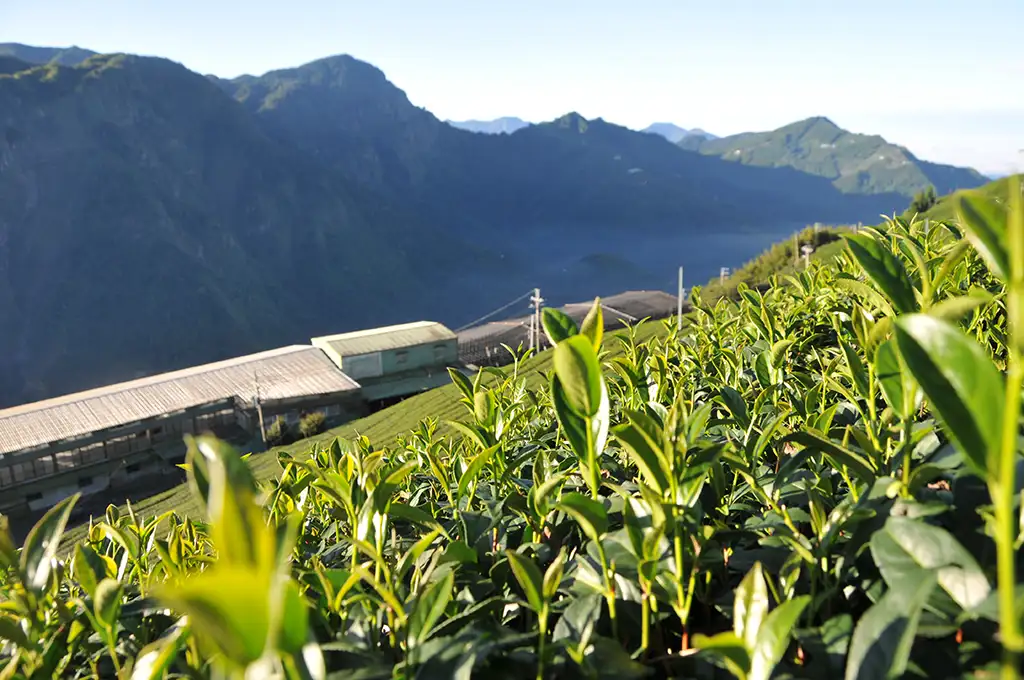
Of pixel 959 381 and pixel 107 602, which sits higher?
pixel 959 381

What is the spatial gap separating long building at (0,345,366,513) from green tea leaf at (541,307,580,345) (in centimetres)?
1980

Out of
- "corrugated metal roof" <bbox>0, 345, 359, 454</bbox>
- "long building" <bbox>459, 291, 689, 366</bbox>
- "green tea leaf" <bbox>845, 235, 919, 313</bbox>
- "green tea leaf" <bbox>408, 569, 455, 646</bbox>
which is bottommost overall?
"corrugated metal roof" <bbox>0, 345, 359, 454</bbox>

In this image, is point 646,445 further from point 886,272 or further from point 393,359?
point 393,359

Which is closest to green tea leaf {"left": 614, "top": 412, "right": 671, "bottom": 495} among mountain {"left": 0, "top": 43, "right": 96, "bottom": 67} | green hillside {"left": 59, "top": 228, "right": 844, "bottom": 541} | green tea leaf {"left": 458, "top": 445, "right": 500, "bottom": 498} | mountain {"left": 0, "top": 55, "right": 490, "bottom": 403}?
green tea leaf {"left": 458, "top": 445, "right": 500, "bottom": 498}

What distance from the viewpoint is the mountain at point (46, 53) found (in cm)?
12238

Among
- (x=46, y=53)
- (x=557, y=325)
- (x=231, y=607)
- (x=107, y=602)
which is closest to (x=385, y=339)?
(x=557, y=325)

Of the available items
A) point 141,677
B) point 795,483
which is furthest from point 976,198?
point 141,677

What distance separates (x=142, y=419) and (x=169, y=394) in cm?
218

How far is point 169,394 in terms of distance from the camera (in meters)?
21.0

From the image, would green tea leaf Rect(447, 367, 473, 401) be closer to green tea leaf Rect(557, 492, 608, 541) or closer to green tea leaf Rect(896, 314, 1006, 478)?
green tea leaf Rect(557, 492, 608, 541)

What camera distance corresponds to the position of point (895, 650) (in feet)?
2.09

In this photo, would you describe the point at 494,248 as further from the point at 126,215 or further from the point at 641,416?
the point at 641,416

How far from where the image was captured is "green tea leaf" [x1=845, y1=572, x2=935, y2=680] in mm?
629

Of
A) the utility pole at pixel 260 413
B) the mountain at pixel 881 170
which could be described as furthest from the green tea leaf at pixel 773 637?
the mountain at pixel 881 170
